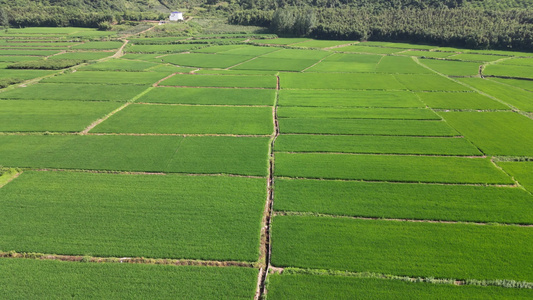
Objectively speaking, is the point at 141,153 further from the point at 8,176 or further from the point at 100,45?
the point at 100,45

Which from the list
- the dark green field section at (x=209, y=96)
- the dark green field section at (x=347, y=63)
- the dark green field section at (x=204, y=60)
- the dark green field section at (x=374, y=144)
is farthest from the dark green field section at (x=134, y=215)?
the dark green field section at (x=347, y=63)

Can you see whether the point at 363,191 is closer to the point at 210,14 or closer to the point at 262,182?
the point at 262,182

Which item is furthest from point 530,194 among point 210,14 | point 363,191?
point 210,14

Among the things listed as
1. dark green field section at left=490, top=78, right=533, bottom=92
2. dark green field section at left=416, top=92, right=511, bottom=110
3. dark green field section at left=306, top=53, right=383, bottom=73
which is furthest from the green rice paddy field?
dark green field section at left=306, top=53, right=383, bottom=73

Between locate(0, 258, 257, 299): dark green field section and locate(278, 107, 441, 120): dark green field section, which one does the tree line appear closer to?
locate(278, 107, 441, 120): dark green field section

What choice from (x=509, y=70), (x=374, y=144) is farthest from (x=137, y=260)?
(x=509, y=70)

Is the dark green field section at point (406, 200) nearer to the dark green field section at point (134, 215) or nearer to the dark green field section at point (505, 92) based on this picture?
the dark green field section at point (134, 215)
